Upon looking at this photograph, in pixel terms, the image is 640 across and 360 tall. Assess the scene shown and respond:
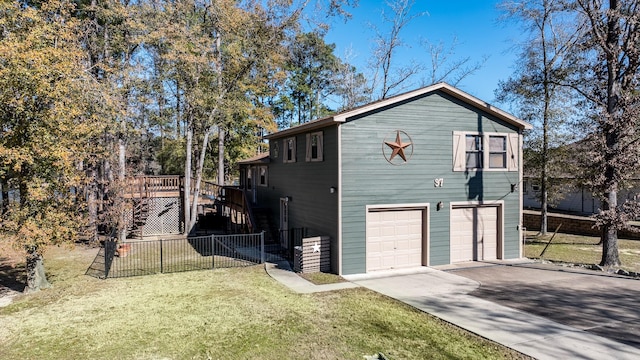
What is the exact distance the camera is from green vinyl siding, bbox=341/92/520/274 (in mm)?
10992

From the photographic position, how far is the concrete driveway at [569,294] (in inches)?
280

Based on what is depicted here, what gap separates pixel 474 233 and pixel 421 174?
2891mm

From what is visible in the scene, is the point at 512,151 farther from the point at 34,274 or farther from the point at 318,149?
the point at 34,274

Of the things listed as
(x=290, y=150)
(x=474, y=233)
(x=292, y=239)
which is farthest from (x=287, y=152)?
(x=474, y=233)

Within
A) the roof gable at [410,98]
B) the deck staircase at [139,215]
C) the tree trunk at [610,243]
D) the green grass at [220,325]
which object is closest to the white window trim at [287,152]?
the roof gable at [410,98]

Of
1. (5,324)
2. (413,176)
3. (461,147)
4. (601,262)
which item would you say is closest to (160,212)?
(5,324)

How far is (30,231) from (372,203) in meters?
8.71

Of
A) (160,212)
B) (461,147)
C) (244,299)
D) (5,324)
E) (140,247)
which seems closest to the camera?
(5,324)

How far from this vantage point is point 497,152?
12.8 metres

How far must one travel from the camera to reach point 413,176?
1169cm

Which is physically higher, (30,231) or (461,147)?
(461,147)

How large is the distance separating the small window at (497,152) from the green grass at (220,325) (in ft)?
22.1

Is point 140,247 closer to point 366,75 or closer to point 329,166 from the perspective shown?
point 329,166

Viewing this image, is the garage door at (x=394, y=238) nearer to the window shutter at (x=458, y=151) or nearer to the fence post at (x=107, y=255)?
the window shutter at (x=458, y=151)
